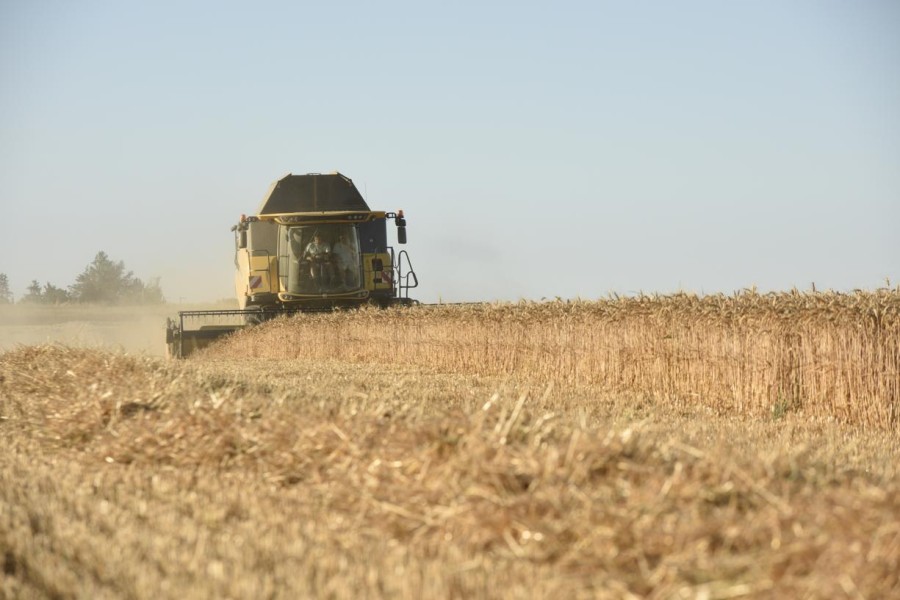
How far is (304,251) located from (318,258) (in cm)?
34

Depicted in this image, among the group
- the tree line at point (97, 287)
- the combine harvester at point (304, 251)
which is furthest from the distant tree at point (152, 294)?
the combine harvester at point (304, 251)

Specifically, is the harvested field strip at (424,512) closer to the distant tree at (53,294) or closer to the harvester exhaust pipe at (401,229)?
the harvester exhaust pipe at (401,229)

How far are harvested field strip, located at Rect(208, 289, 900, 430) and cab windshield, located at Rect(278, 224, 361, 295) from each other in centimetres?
470

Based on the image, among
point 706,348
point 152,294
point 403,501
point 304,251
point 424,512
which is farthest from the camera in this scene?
point 152,294

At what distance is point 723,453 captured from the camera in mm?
5547

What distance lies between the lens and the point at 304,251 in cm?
2567

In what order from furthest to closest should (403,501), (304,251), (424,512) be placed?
1. (304,251)
2. (403,501)
3. (424,512)

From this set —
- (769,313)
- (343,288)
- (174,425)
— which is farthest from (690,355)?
(343,288)

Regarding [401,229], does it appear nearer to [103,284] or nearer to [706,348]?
[706,348]

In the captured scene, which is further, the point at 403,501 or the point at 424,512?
the point at 403,501

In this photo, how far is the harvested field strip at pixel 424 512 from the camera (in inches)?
176

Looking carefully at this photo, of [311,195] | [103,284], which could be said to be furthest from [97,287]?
[311,195]

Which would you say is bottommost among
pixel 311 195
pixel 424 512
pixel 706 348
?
pixel 424 512

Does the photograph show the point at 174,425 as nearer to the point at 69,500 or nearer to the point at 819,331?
the point at 69,500
